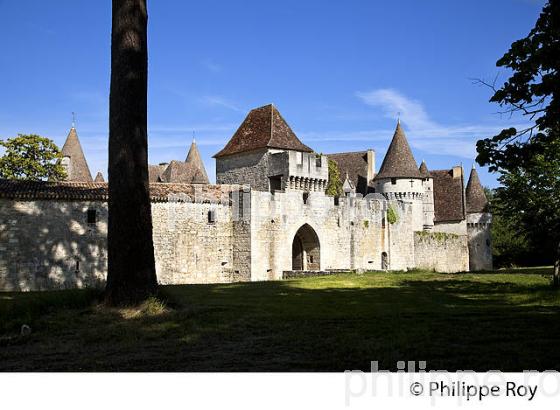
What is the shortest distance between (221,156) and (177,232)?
885 cm

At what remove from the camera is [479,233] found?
167 feet

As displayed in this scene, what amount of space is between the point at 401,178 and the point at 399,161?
1.42 m

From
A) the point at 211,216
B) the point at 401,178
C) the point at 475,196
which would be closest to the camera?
the point at 211,216

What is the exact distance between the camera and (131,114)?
10.2 metres

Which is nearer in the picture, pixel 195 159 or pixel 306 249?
pixel 306 249

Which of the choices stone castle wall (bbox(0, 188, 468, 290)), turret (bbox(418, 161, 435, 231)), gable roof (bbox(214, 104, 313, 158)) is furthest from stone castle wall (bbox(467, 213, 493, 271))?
gable roof (bbox(214, 104, 313, 158))

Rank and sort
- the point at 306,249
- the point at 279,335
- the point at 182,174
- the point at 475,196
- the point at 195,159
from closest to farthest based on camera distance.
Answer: the point at 279,335 < the point at 306,249 < the point at 182,174 < the point at 475,196 < the point at 195,159

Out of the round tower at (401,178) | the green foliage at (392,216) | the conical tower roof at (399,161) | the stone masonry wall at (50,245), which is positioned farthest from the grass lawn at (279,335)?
the conical tower roof at (399,161)

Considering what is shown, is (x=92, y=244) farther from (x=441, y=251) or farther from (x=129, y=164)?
(x=441, y=251)

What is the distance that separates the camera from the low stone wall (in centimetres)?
4328

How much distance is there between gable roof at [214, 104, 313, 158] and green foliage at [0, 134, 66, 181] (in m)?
14.3

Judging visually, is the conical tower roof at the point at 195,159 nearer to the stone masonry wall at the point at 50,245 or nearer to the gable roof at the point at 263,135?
the gable roof at the point at 263,135

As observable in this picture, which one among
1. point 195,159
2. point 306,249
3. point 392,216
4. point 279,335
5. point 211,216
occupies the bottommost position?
point 279,335

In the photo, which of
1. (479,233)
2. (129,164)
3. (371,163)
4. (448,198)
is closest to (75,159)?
(371,163)
